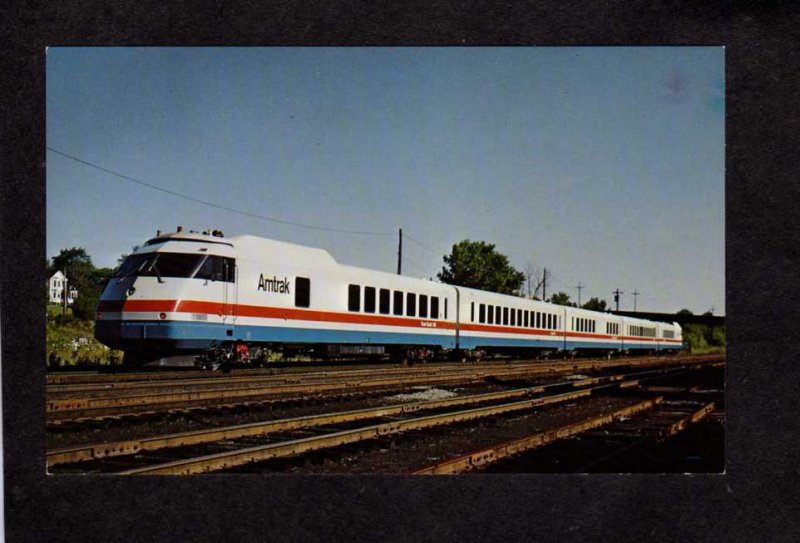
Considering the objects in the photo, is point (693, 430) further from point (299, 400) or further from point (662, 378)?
point (662, 378)

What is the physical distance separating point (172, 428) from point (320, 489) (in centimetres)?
289

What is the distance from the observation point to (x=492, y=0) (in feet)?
18.5

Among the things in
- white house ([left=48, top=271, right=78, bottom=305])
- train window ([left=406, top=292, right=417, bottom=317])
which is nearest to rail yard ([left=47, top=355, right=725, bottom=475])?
white house ([left=48, top=271, right=78, bottom=305])

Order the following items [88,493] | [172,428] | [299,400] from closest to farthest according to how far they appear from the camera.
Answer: [88,493] < [172,428] < [299,400]

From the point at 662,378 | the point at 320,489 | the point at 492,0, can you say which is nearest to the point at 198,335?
the point at 320,489

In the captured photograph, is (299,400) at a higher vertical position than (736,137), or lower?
lower

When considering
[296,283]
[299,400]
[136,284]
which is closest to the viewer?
[299,400]

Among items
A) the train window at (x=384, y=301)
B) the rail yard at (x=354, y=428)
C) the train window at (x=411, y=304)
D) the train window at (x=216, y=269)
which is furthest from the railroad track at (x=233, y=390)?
the train window at (x=411, y=304)

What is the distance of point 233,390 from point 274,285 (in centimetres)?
335

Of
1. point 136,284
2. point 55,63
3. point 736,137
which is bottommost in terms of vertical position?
point 136,284

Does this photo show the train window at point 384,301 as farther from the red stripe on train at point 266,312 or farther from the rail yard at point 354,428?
the rail yard at point 354,428

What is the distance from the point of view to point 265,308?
13094mm

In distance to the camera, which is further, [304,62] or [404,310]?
[404,310]

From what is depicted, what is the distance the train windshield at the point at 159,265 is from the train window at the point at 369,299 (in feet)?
14.8
